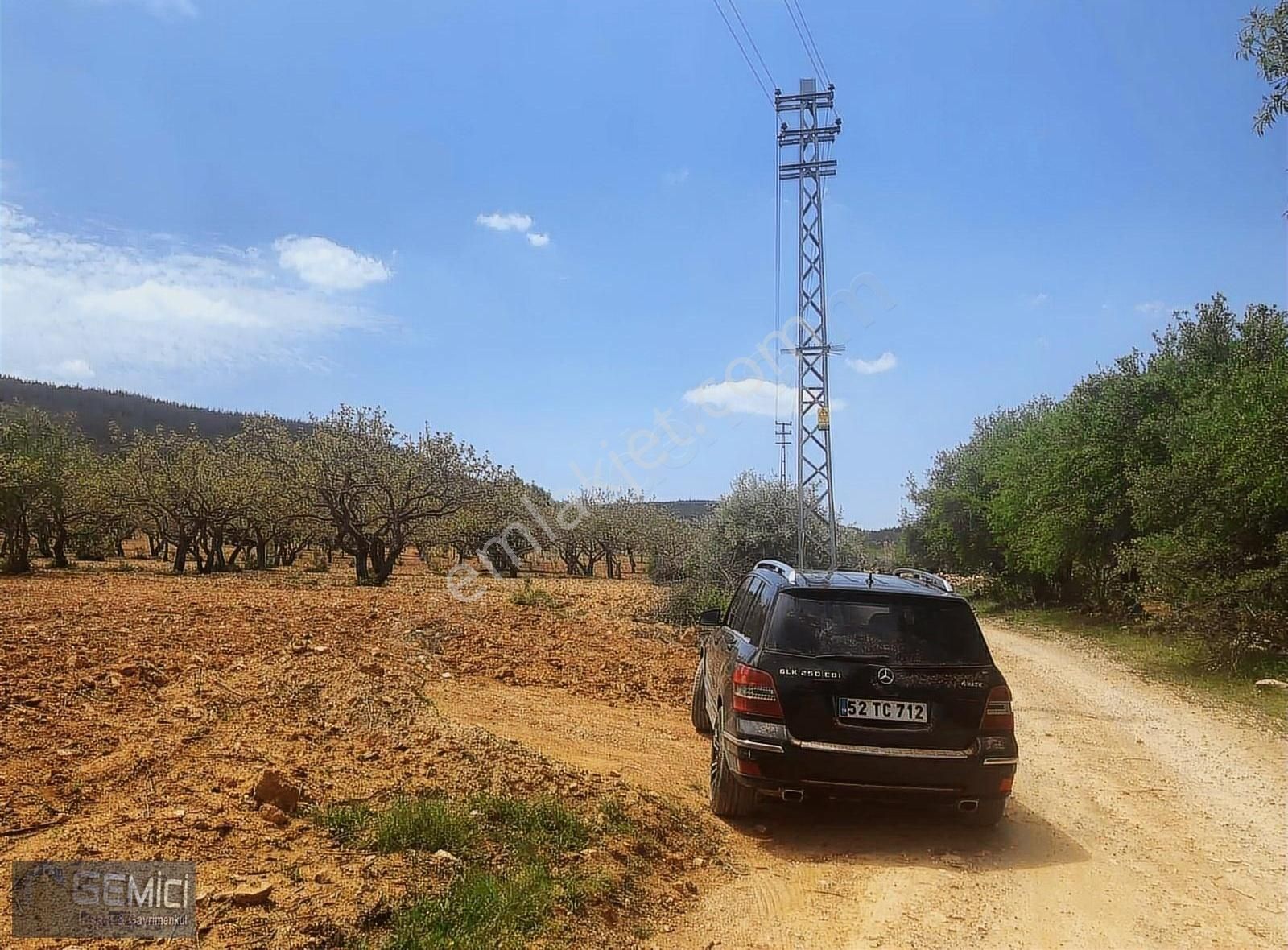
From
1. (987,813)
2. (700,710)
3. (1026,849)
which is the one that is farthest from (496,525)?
(1026,849)

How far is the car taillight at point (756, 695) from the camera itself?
543 centimetres

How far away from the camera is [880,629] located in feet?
18.7

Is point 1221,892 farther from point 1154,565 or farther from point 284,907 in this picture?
point 1154,565

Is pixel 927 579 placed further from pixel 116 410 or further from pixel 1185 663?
pixel 116 410

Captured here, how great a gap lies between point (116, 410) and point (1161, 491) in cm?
10839

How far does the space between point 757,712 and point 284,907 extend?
2.97 meters

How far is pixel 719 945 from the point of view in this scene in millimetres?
4098

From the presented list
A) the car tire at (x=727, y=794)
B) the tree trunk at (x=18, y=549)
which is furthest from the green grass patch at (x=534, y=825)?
the tree trunk at (x=18, y=549)

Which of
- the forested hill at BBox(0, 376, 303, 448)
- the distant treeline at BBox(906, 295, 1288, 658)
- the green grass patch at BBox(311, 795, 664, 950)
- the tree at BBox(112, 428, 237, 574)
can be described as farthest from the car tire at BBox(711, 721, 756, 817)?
the forested hill at BBox(0, 376, 303, 448)

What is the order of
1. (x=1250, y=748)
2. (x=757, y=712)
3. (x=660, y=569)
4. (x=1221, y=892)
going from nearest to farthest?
(x=1221, y=892) → (x=757, y=712) → (x=1250, y=748) → (x=660, y=569)

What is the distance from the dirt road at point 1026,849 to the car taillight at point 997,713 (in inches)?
32.2

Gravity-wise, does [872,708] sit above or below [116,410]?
below

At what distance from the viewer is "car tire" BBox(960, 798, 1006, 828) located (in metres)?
5.57

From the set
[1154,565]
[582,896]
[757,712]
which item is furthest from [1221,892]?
[1154,565]
